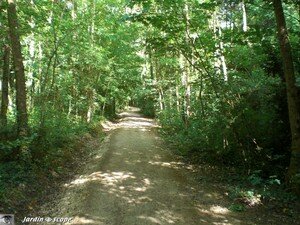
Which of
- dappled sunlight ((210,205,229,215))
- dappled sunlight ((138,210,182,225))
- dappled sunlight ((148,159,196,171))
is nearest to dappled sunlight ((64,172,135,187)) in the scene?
dappled sunlight ((148,159,196,171))

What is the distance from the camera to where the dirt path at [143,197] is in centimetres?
722

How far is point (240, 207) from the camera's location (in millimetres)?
7844

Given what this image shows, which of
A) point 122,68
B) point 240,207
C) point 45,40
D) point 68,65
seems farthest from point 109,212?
point 122,68

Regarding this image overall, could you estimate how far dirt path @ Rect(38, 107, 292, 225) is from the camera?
7.22 metres

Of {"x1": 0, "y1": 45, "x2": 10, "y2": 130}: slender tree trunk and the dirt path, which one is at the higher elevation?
{"x1": 0, "y1": 45, "x2": 10, "y2": 130}: slender tree trunk

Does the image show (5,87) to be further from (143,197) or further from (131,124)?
(131,124)

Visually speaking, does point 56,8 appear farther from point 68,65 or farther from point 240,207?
point 240,207

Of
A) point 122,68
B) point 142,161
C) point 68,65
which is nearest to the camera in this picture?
point 142,161

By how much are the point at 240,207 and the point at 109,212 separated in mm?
3166

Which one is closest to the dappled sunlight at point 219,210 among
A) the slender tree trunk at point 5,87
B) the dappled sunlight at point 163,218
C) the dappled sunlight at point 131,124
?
the dappled sunlight at point 163,218

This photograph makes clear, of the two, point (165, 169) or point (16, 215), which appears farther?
point (165, 169)

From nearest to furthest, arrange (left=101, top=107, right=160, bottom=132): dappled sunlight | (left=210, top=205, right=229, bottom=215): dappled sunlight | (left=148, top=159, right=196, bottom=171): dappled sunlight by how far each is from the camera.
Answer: (left=210, top=205, right=229, bottom=215): dappled sunlight
(left=148, top=159, right=196, bottom=171): dappled sunlight
(left=101, top=107, right=160, bottom=132): dappled sunlight

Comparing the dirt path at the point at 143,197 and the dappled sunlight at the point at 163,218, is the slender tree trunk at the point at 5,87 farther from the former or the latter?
the dappled sunlight at the point at 163,218

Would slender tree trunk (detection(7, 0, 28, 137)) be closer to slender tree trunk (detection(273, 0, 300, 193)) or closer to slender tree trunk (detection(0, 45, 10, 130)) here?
slender tree trunk (detection(0, 45, 10, 130))
